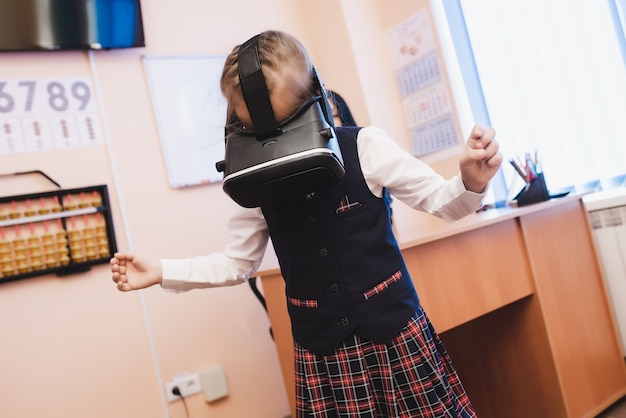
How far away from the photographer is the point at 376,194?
1029 millimetres

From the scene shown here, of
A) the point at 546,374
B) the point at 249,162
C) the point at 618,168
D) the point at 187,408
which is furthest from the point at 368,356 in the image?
the point at 618,168

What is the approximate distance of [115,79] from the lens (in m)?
2.09

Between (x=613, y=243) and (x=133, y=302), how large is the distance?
1.90m

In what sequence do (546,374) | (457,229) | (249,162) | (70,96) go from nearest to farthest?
(249,162) < (457,229) < (546,374) < (70,96)

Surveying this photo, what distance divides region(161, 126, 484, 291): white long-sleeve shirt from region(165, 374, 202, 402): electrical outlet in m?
1.06

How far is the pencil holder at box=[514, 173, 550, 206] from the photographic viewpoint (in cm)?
193

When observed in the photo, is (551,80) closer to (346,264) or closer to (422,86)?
(422,86)

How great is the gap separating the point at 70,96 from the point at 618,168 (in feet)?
7.17

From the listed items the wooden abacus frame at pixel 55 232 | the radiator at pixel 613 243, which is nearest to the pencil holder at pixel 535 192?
the radiator at pixel 613 243

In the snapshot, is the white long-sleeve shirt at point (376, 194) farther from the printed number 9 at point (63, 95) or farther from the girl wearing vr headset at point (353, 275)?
the printed number 9 at point (63, 95)

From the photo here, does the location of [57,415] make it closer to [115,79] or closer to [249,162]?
[115,79]

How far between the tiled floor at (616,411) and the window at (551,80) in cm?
84

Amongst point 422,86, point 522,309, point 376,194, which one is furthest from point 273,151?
point 422,86

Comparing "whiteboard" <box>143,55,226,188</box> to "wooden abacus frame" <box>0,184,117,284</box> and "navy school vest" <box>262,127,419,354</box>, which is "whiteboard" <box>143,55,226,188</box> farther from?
"navy school vest" <box>262,127,419,354</box>
